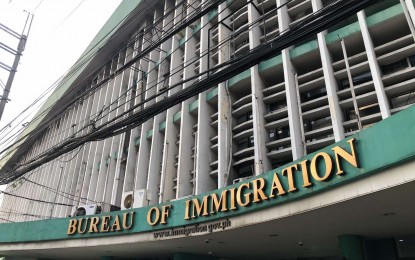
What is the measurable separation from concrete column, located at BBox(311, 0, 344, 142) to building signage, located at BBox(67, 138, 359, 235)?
5.11 m

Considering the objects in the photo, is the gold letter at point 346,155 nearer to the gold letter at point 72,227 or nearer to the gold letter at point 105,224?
the gold letter at point 105,224

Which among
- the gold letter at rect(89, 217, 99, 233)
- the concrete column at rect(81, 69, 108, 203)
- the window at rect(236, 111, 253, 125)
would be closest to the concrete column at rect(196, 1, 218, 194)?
Answer: the window at rect(236, 111, 253, 125)

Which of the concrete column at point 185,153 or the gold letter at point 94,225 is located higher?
the concrete column at point 185,153

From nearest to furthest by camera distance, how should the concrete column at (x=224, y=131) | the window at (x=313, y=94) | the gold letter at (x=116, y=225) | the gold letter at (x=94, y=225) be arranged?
the gold letter at (x=116, y=225) < the gold letter at (x=94, y=225) < the concrete column at (x=224, y=131) < the window at (x=313, y=94)

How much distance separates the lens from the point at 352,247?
9906mm

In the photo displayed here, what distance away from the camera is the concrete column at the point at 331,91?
13.0 m

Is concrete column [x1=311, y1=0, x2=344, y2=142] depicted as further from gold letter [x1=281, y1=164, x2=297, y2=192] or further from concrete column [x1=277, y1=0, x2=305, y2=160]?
gold letter [x1=281, y1=164, x2=297, y2=192]

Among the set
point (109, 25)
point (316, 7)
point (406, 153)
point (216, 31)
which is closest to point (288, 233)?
point (406, 153)

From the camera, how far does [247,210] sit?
9445mm

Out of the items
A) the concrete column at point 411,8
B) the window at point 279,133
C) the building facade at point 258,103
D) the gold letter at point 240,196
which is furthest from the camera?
the window at point 279,133

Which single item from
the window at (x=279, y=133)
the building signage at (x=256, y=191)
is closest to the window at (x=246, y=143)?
the window at (x=279, y=133)

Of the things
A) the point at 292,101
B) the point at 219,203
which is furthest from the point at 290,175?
the point at 292,101

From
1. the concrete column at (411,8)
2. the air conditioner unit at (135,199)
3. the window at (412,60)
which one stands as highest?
the concrete column at (411,8)

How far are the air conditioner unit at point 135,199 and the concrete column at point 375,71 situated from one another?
40.2 ft
